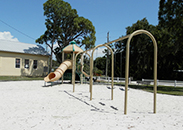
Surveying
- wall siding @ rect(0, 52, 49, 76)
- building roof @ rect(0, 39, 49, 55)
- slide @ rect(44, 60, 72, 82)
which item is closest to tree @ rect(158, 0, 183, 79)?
slide @ rect(44, 60, 72, 82)

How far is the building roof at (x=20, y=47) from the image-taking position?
1027 inches

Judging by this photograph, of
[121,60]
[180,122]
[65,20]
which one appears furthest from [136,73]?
[180,122]

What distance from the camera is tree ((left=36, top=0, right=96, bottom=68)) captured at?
2958cm

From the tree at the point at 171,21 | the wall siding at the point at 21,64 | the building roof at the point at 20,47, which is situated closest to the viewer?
the tree at the point at 171,21

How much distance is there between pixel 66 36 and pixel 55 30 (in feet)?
7.62

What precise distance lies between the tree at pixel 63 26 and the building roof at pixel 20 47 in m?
1.65

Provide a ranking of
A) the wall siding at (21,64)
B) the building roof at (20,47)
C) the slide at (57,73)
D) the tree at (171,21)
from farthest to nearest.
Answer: the building roof at (20,47), the wall siding at (21,64), the tree at (171,21), the slide at (57,73)

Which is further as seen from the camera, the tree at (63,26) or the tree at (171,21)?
the tree at (63,26)

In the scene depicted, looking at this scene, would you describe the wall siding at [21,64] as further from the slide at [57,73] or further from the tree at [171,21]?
the tree at [171,21]

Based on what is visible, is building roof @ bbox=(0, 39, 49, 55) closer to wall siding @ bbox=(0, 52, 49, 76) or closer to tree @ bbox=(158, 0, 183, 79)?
wall siding @ bbox=(0, 52, 49, 76)

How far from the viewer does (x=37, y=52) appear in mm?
29578

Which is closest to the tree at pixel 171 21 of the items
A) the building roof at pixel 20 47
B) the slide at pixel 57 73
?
the slide at pixel 57 73

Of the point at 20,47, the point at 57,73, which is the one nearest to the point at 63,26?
the point at 20,47

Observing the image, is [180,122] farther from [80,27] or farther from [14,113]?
[80,27]
